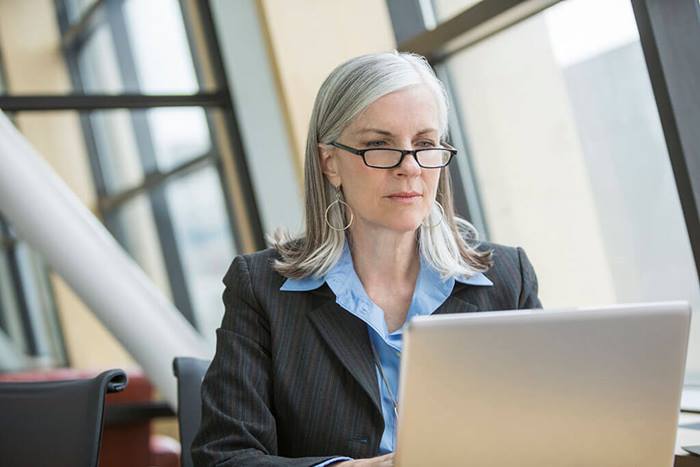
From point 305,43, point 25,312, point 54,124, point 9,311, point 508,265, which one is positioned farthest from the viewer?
point 9,311

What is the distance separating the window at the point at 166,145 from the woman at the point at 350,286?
6.87 ft

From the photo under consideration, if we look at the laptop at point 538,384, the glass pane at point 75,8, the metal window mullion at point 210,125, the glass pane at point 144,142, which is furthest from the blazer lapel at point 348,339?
the glass pane at point 75,8

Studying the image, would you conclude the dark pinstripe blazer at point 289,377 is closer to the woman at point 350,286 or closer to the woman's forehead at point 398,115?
the woman at point 350,286

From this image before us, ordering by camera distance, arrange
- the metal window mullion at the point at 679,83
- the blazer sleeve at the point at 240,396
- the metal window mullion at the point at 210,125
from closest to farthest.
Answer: the blazer sleeve at the point at 240,396 < the metal window mullion at the point at 679,83 < the metal window mullion at the point at 210,125

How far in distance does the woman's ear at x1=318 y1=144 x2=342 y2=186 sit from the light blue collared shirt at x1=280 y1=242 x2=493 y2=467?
155mm

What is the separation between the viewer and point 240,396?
1641mm

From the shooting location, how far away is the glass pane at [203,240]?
4.94 meters

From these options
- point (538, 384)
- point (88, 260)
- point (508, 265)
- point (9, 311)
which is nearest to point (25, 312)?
point (9, 311)

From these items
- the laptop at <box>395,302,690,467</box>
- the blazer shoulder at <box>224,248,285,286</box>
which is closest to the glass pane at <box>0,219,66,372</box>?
the blazer shoulder at <box>224,248,285,286</box>

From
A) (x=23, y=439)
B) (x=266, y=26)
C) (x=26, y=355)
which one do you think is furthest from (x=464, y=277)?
(x=26, y=355)

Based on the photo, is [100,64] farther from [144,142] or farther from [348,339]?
[348,339]

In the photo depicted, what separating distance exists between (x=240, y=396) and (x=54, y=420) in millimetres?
541

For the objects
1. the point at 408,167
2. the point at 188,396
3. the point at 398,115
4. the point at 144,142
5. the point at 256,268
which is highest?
the point at 144,142

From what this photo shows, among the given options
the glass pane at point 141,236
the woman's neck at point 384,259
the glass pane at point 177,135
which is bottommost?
the woman's neck at point 384,259
